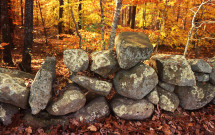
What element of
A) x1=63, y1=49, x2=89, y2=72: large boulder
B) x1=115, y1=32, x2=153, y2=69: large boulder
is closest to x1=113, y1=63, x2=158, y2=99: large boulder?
x1=115, y1=32, x2=153, y2=69: large boulder

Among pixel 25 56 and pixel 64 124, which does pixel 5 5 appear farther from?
pixel 64 124

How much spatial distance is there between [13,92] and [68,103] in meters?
1.46

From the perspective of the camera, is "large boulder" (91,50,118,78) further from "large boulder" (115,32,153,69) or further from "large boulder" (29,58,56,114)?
"large boulder" (29,58,56,114)

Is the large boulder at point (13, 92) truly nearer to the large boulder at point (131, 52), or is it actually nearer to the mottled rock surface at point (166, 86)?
the large boulder at point (131, 52)

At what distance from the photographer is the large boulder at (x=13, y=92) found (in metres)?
3.66

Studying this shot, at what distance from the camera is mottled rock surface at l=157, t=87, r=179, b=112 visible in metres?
4.76

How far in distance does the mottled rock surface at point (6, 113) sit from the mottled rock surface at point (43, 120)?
0.38 meters

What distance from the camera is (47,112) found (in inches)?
165

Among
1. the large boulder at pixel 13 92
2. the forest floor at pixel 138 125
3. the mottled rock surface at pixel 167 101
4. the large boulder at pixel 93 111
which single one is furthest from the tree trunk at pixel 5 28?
the mottled rock surface at pixel 167 101

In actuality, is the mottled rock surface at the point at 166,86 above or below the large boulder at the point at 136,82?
below

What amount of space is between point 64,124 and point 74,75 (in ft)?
4.83

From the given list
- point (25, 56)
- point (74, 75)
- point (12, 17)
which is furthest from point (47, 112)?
point (12, 17)

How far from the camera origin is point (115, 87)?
466cm

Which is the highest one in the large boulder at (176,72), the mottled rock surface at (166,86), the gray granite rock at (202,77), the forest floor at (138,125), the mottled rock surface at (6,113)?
the large boulder at (176,72)
